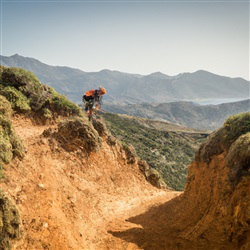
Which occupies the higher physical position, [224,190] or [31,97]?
[31,97]

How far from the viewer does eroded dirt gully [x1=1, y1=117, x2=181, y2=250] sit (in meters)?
8.10

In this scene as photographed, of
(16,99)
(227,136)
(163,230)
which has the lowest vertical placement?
(163,230)

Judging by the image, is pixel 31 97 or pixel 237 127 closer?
pixel 237 127

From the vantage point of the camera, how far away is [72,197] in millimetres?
11750

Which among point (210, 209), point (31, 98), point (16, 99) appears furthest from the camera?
point (31, 98)

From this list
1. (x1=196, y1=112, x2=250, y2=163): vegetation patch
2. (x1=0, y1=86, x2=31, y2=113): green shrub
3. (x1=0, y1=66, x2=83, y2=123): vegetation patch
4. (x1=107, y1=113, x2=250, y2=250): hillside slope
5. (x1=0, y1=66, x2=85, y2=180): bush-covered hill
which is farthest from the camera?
(x1=0, y1=66, x2=83, y2=123): vegetation patch

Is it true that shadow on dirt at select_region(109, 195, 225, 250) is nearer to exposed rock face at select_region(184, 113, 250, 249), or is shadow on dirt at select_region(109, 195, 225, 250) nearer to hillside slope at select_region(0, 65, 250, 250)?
hillside slope at select_region(0, 65, 250, 250)

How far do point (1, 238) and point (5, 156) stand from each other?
3479 millimetres

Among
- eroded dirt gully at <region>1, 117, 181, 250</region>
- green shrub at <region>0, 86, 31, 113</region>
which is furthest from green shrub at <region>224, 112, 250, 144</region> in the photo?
green shrub at <region>0, 86, 31, 113</region>

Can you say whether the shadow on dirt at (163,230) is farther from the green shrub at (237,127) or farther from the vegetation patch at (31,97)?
the vegetation patch at (31,97)

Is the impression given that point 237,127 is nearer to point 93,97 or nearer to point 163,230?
point 163,230

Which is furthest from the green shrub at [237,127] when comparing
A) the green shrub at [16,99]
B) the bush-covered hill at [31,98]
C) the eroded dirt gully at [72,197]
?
the green shrub at [16,99]

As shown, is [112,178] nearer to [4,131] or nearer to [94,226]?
[94,226]

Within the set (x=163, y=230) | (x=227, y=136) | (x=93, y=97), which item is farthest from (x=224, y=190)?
(x=93, y=97)
